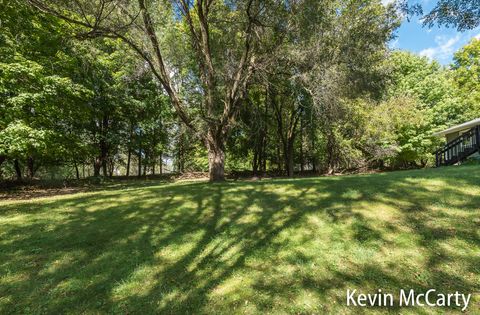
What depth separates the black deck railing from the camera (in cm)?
1394

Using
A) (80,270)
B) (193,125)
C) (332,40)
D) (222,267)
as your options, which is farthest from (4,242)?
(332,40)

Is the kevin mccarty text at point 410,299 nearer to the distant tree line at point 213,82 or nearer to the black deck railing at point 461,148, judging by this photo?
the distant tree line at point 213,82

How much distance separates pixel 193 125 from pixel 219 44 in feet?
15.5

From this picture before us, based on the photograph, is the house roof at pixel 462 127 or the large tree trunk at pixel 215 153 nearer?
the large tree trunk at pixel 215 153

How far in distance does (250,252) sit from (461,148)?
54.2 feet

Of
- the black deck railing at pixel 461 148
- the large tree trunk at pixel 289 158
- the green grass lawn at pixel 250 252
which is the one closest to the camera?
the green grass lawn at pixel 250 252

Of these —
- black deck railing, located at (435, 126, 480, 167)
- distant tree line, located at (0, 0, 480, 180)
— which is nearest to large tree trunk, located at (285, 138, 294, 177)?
distant tree line, located at (0, 0, 480, 180)

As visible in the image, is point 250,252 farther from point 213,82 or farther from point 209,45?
point 209,45

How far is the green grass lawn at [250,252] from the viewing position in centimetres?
317

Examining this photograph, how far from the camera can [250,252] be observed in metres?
4.20

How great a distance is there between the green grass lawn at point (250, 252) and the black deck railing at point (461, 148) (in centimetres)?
1042

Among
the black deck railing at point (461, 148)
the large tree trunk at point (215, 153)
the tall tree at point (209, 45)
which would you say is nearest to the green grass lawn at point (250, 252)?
the large tree trunk at point (215, 153)

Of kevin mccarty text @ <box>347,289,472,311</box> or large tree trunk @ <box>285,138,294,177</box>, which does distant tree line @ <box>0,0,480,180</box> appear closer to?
large tree trunk @ <box>285,138,294,177</box>

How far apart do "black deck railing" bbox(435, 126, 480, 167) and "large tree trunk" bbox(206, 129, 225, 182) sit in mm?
13663
